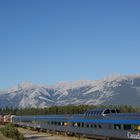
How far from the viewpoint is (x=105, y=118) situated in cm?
4716

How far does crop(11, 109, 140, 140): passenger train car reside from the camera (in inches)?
1577

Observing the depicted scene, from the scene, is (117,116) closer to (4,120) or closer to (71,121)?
(71,121)

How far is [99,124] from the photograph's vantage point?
49.0 meters

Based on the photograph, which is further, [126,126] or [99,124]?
[99,124]

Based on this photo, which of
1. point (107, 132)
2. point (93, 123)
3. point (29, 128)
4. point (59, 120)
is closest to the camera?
point (107, 132)

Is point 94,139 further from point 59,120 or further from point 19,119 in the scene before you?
point 19,119

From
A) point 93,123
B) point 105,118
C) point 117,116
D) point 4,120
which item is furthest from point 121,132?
point 4,120

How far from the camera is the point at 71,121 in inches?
2381

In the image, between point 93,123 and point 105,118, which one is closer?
point 105,118

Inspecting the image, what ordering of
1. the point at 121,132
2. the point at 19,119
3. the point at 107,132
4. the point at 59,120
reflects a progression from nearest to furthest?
the point at 121,132
the point at 107,132
the point at 59,120
the point at 19,119

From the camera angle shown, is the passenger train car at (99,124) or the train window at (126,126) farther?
the train window at (126,126)

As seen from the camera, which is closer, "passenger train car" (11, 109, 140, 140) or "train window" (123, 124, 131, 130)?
"passenger train car" (11, 109, 140, 140)

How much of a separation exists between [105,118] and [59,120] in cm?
2073

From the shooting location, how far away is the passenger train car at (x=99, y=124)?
40066 mm
